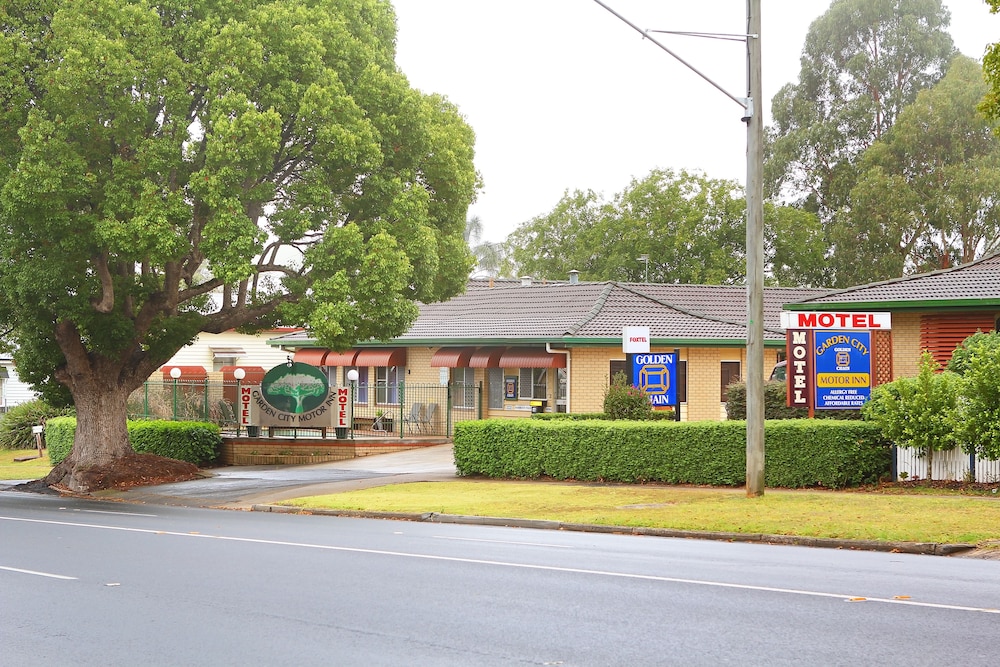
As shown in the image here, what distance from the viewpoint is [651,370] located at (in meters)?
26.3

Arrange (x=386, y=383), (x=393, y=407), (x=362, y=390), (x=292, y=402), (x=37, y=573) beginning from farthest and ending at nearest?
Answer: (x=362, y=390)
(x=386, y=383)
(x=393, y=407)
(x=292, y=402)
(x=37, y=573)

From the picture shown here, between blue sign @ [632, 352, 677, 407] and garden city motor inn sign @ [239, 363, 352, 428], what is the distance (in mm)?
10409

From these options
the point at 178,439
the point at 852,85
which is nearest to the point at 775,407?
the point at 178,439

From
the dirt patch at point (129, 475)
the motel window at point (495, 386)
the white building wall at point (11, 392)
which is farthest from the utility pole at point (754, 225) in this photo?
the white building wall at point (11, 392)

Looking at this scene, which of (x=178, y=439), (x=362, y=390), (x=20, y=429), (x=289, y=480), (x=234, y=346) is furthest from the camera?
(x=234, y=346)

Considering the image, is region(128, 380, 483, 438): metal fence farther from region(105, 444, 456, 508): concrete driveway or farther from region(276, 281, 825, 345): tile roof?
region(105, 444, 456, 508): concrete driveway

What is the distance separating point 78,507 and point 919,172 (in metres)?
46.7

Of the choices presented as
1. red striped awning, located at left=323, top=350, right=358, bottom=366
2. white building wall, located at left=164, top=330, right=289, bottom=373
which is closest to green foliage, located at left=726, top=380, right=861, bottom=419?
red striped awning, located at left=323, top=350, right=358, bottom=366

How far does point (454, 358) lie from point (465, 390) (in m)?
1.46

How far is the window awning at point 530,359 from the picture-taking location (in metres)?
36.2

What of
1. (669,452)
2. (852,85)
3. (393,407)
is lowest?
(669,452)

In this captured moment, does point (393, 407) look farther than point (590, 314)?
Yes

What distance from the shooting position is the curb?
14.1 metres

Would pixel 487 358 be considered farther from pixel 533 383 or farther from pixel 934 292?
pixel 934 292
